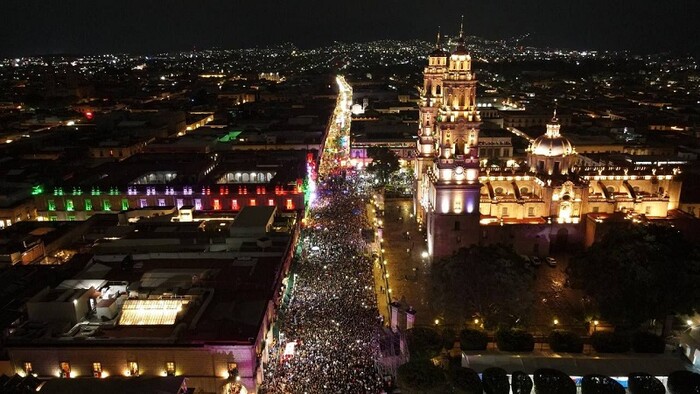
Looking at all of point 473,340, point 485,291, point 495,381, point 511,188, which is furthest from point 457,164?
point 495,381

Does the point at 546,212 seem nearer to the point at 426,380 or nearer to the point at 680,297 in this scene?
A: the point at 680,297

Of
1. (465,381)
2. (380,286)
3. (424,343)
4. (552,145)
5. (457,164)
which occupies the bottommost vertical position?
(380,286)

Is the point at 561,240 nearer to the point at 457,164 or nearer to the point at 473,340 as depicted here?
the point at 457,164

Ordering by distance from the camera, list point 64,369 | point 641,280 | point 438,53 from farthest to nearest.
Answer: point 438,53 < point 641,280 < point 64,369

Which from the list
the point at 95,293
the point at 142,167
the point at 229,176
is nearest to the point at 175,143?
the point at 142,167

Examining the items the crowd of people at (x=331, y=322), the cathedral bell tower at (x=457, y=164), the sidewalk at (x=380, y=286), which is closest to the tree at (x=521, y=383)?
the crowd of people at (x=331, y=322)

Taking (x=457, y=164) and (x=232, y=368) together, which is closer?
(x=232, y=368)

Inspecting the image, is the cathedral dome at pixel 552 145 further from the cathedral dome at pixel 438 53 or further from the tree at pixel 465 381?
the tree at pixel 465 381
